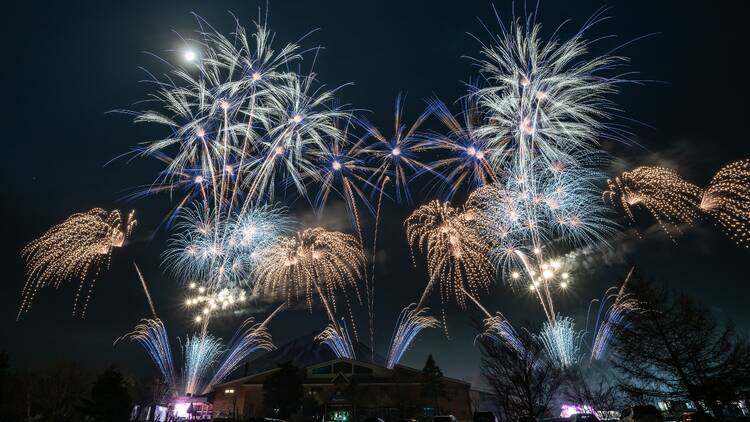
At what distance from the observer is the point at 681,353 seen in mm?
26875

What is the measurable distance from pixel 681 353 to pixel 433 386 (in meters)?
34.4

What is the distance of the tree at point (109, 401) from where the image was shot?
3400 centimetres

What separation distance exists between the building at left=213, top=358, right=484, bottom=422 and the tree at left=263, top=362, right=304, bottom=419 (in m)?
1.47

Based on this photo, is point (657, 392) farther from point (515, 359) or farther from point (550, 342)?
point (550, 342)

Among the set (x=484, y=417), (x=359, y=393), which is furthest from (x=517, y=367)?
(x=359, y=393)

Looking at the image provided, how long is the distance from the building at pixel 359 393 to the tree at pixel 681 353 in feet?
99.1

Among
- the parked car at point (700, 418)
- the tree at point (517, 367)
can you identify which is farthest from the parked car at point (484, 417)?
the parked car at point (700, 418)

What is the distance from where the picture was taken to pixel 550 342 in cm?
3825

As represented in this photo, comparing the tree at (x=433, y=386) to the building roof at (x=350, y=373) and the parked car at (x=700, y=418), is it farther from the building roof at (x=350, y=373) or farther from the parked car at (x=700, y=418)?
the parked car at (x=700, y=418)

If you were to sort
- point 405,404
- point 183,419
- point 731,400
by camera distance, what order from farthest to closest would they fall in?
point 405,404 < point 183,419 < point 731,400

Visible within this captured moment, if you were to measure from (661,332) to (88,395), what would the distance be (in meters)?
70.7

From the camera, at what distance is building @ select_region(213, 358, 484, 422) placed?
53.0m

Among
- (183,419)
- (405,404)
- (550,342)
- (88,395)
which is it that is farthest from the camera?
(88,395)

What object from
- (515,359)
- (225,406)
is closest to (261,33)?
(515,359)
